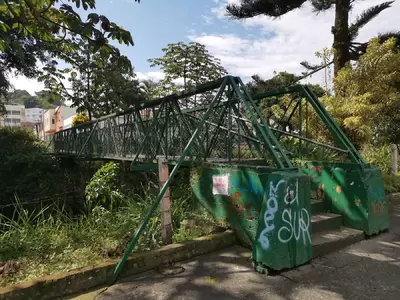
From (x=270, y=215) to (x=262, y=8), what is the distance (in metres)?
10.4

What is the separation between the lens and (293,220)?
3.17m

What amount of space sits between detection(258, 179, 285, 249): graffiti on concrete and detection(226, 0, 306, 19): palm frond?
1015cm

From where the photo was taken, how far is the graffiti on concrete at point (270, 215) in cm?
313

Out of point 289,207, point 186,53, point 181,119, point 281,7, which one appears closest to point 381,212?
point 289,207

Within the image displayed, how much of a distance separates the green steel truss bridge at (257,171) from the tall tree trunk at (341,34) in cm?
453

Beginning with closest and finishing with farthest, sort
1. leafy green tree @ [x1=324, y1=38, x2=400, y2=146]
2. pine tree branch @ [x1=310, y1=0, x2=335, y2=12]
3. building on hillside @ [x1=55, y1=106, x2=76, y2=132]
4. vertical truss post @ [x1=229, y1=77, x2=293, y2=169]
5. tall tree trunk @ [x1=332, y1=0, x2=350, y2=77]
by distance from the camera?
vertical truss post @ [x1=229, y1=77, x2=293, y2=169] → leafy green tree @ [x1=324, y1=38, x2=400, y2=146] → tall tree trunk @ [x1=332, y1=0, x2=350, y2=77] → pine tree branch @ [x1=310, y1=0, x2=335, y2=12] → building on hillside @ [x1=55, y1=106, x2=76, y2=132]

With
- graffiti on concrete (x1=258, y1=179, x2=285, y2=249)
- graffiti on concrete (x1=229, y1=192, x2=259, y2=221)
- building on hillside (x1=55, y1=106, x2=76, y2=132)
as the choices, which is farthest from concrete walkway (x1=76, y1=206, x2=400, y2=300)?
building on hillside (x1=55, y1=106, x2=76, y2=132)

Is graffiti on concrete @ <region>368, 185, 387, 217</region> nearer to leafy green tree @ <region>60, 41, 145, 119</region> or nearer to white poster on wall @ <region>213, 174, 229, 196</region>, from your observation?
white poster on wall @ <region>213, 174, 229, 196</region>

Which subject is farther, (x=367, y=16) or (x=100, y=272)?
(x=367, y=16)

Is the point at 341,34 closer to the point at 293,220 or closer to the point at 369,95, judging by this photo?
the point at 369,95

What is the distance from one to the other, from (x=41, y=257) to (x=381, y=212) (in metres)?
4.51

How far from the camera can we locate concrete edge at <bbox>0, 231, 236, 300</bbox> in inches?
105

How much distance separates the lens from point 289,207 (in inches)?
125

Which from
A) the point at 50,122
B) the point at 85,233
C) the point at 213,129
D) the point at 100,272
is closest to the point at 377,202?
the point at 213,129
